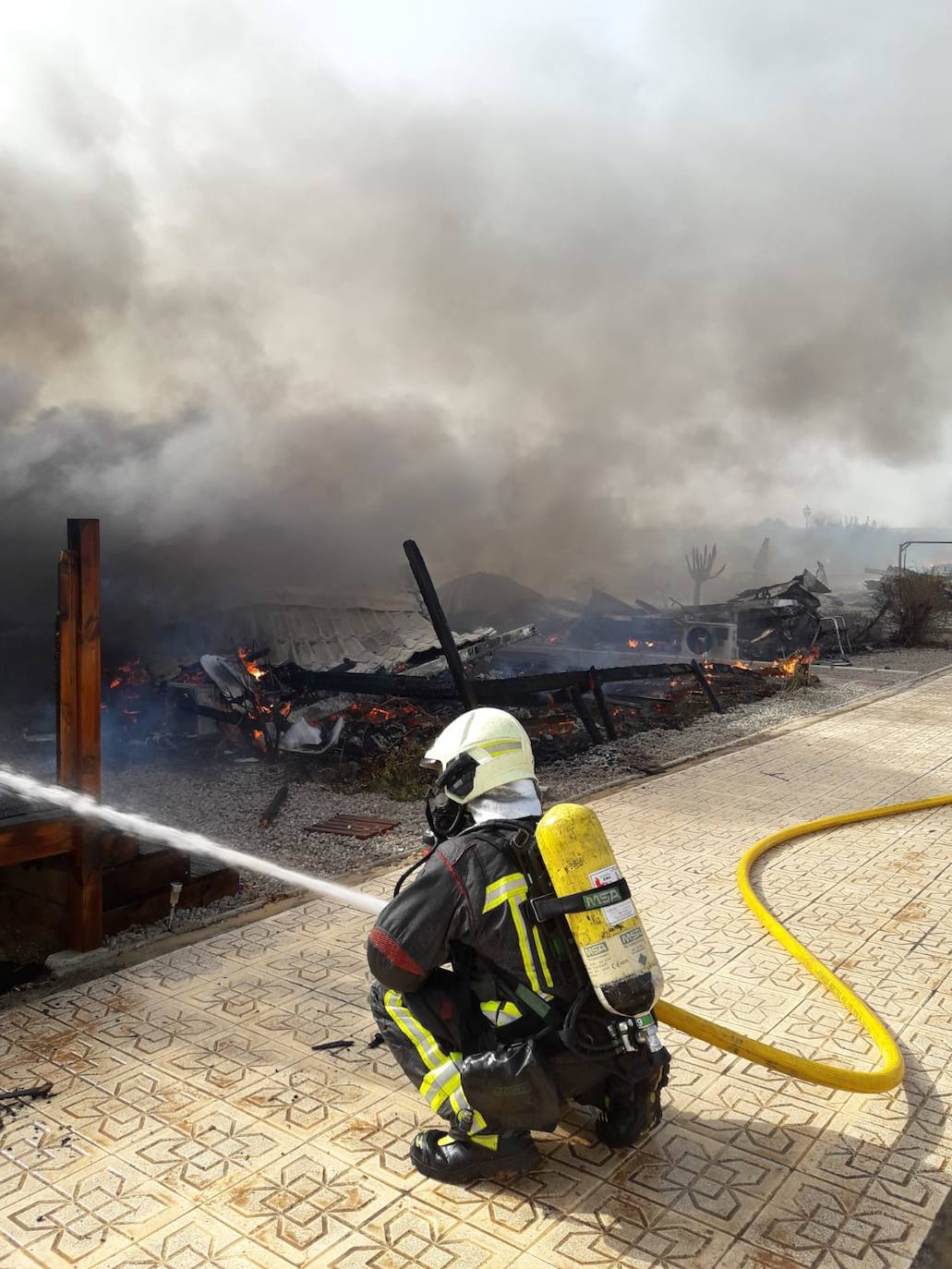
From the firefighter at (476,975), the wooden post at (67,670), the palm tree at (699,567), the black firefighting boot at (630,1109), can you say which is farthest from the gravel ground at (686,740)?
the palm tree at (699,567)

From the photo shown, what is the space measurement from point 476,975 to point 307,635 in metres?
9.54

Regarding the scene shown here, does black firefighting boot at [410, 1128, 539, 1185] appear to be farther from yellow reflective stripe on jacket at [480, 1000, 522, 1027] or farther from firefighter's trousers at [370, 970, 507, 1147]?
yellow reflective stripe on jacket at [480, 1000, 522, 1027]

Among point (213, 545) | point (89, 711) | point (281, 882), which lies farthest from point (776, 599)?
point (89, 711)

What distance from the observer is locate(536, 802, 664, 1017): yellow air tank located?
2.16 meters

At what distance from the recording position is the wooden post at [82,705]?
12.7 feet

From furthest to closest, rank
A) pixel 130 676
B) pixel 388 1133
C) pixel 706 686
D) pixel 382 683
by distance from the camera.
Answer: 1. pixel 706 686
2. pixel 130 676
3. pixel 382 683
4. pixel 388 1133

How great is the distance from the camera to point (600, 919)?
7.11 feet

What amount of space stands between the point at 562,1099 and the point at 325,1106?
87 cm

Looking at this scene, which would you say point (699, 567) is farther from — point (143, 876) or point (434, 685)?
point (143, 876)

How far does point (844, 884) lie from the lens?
4848 millimetres

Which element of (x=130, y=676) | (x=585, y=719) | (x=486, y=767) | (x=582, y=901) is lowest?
(x=585, y=719)

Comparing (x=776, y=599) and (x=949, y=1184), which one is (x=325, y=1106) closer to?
(x=949, y=1184)

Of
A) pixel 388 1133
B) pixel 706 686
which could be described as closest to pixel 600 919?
pixel 388 1133

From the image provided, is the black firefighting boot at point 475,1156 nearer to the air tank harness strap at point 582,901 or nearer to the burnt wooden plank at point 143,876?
the air tank harness strap at point 582,901
